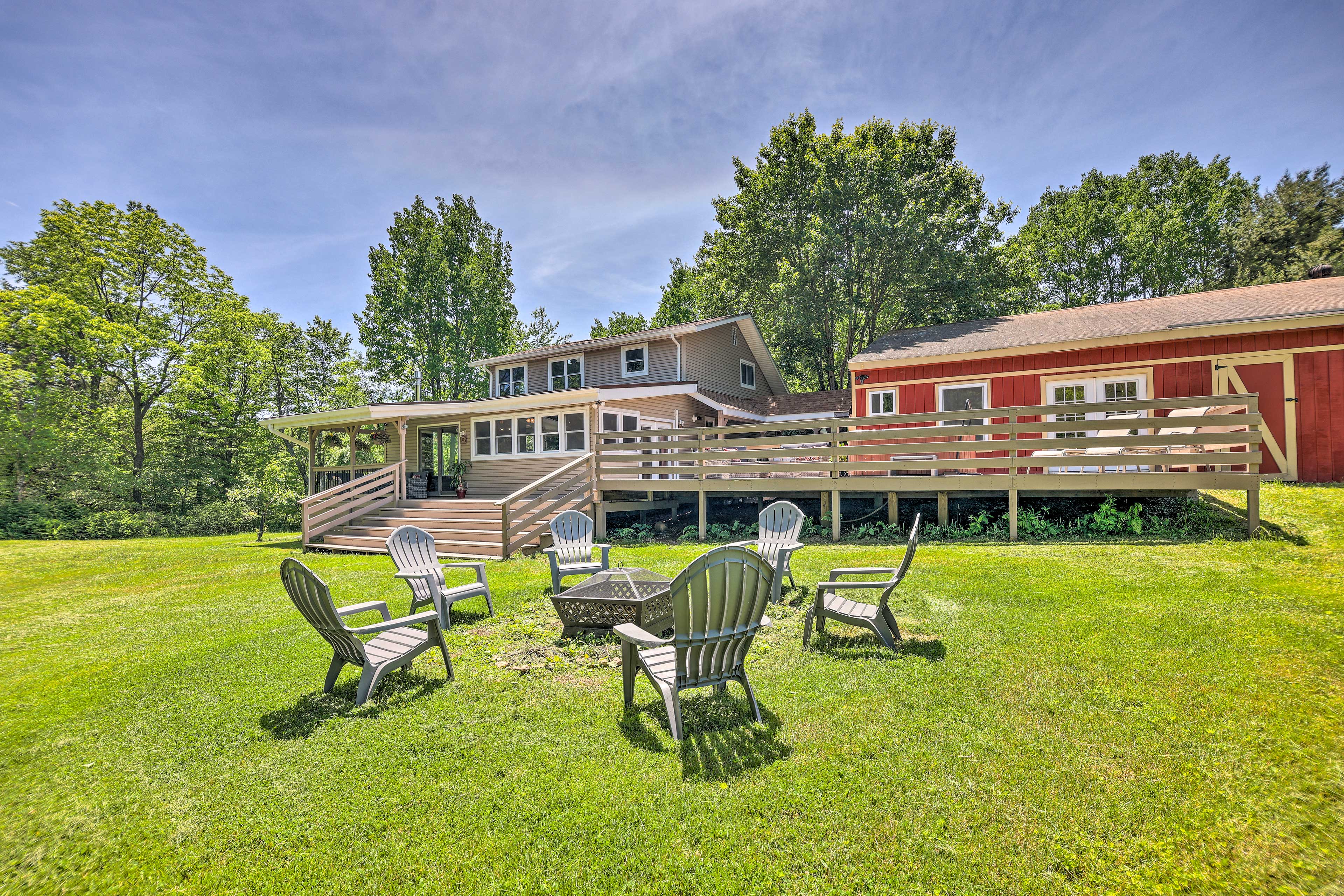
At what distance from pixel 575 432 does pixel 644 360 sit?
486 cm

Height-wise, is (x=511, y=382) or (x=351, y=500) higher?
(x=511, y=382)

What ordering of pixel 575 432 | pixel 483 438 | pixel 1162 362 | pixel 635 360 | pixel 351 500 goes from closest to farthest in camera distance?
pixel 1162 362 → pixel 351 500 → pixel 575 432 → pixel 483 438 → pixel 635 360

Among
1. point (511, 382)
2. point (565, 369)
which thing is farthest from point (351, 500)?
point (565, 369)

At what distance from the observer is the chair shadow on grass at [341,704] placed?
3555 mm

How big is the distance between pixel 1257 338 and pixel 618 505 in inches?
533

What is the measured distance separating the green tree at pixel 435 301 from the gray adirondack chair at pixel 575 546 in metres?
25.8

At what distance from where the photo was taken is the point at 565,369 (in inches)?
787

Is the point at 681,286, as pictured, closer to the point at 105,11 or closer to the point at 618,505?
the point at 618,505

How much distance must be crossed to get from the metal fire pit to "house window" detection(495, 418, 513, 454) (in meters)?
11.2

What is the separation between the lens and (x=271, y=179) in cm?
1591

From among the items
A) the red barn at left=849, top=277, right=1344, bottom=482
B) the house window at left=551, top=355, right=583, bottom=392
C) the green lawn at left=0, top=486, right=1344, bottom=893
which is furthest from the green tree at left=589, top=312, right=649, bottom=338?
the green lawn at left=0, top=486, right=1344, bottom=893

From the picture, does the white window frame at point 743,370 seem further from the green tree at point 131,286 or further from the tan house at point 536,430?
the green tree at point 131,286

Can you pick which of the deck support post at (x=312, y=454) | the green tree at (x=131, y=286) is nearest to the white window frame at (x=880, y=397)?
the deck support post at (x=312, y=454)

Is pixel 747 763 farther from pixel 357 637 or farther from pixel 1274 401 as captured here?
pixel 1274 401
